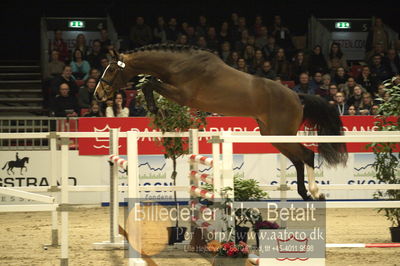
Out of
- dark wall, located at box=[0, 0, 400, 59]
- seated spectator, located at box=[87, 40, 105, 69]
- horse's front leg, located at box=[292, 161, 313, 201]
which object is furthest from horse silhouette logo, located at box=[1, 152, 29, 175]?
dark wall, located at box=[0, 0, 400, 59]

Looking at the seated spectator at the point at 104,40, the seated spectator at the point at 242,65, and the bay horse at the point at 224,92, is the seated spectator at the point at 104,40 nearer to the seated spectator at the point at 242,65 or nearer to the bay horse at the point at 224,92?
the seated spectator at the point at 242,65

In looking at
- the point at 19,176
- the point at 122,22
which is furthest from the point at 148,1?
the point at 19,176

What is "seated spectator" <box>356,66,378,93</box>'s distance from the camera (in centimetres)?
1287

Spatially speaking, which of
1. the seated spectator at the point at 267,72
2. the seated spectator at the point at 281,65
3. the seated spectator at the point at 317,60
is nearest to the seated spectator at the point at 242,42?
the seated spectator at the point at 281,65

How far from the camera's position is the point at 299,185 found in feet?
24.1

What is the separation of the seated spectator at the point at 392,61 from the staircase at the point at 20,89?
677 centimetres

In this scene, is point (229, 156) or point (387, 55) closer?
point (229, 156)

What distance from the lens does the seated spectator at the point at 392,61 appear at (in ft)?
44.9

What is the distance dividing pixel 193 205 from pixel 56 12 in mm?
10780

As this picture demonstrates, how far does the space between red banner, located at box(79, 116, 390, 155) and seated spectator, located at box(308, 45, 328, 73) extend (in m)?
3.32

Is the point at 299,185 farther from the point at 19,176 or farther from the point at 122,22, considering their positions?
the point at 122,22

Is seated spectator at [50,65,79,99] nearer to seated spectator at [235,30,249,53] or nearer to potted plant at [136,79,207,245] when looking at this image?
seated spectator at [235,30,249,53]

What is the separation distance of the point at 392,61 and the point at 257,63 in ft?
9.39

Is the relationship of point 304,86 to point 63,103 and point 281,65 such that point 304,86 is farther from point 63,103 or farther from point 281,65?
point 63,103
